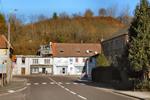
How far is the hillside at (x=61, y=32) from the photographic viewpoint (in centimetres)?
14750

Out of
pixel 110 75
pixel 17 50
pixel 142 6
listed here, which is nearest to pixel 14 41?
pixel 17 50

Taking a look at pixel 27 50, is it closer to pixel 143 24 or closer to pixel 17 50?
pixel 17 50

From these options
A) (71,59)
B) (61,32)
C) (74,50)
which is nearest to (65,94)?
(71,59)

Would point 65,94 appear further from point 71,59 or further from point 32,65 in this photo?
point 32,65

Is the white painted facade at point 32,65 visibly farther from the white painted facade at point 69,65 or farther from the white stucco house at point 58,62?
the white painted facade at point 69,65

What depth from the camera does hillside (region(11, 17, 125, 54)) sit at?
148 m

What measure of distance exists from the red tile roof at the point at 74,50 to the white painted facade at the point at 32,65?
12.4 feet

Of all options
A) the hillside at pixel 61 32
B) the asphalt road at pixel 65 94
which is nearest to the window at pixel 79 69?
the hillside at pixel 61 32

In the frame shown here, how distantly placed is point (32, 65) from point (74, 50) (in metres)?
13.0

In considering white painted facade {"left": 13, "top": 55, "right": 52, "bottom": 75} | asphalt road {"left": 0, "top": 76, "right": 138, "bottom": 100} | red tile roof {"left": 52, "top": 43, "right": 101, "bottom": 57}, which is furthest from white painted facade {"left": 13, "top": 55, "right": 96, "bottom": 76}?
asphalt road {"left": 0, "top": 76, "right": 138, "bottom": 100}

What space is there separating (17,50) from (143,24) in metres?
106

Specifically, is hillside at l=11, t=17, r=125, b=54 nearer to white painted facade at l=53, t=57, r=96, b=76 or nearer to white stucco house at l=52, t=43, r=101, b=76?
white stucco house at l=52, t=43, r=101, b=76

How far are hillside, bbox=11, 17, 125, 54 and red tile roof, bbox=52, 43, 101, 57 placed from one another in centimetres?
2140

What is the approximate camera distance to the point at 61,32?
163 meters
